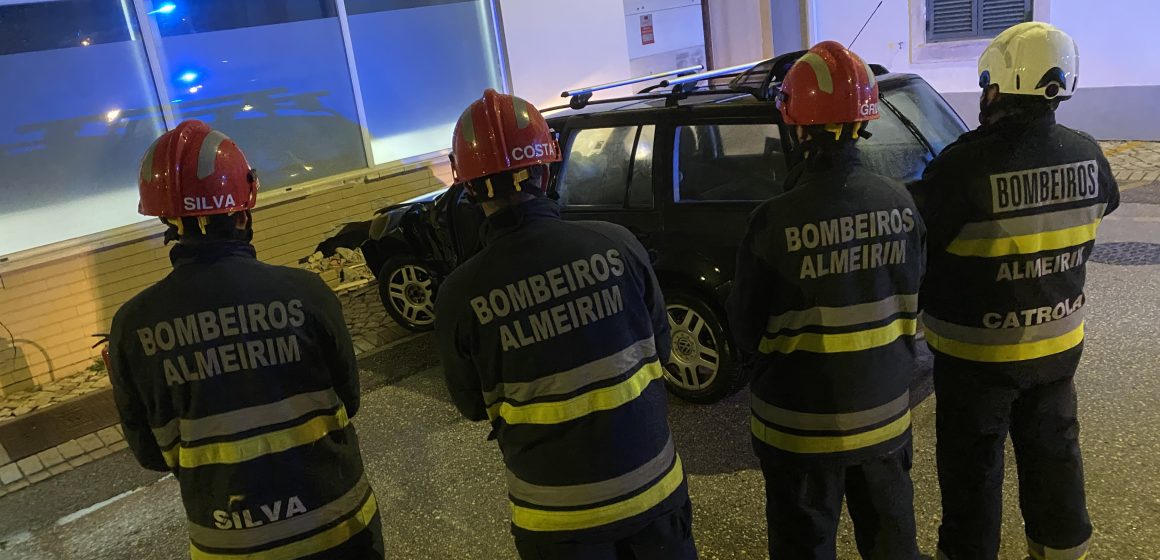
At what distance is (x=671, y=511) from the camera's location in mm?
2238

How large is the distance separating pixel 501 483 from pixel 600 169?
2008 mm

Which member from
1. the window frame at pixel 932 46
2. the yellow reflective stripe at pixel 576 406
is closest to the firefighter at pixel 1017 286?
the yellow reflective stripe at pixel 576 406

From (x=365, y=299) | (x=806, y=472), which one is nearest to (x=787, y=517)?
(x=806, y=472)

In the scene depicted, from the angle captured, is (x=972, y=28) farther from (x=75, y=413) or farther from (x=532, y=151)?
(x=75, y=413)

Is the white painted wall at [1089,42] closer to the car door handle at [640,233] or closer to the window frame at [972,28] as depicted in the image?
the window frame at [972,28]

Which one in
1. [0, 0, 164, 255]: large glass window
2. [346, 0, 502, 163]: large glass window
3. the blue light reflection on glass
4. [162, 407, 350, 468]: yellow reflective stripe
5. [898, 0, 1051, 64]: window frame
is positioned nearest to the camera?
[162, 407, 350, 468]: yellow reflective stripe

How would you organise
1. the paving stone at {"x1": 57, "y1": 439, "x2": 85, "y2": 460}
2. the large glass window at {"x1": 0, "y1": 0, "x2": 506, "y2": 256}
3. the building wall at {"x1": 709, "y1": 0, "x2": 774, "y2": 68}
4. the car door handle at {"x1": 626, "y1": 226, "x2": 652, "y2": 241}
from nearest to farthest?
the car door handle at {"x1": 626, "y1": 226, "x2": 652, "y2": 241} → the paving stone at {"x1": 57, "y1": 439, "x2": 85, "y2": 460} → the large glass window at {"x1": 0, "y1": 0, "x2": 506, "y2": 256} → the building wall at {"x1": 709, "y1": 0, "x2": 774, "y2": 68}

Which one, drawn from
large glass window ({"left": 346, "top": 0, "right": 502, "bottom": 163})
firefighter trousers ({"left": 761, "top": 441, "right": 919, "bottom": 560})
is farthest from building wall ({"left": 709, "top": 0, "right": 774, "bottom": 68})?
firefighter trousers ({"left": 761, "top": 441, "right": 919, "bottom": 560})

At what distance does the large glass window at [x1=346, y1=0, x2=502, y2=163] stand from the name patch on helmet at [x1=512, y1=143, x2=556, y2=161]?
24.4 feet

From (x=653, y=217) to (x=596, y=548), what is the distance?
9.15 ft

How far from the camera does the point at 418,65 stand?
957cm

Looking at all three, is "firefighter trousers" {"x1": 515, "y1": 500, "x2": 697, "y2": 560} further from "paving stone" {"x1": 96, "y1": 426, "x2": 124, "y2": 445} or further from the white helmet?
"paving stone" {"x1": 96, "y1": 426, "x2": 124, "y2": 445}

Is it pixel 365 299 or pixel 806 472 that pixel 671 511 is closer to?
pixel 806 472

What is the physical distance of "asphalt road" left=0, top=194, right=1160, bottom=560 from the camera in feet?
11.5
